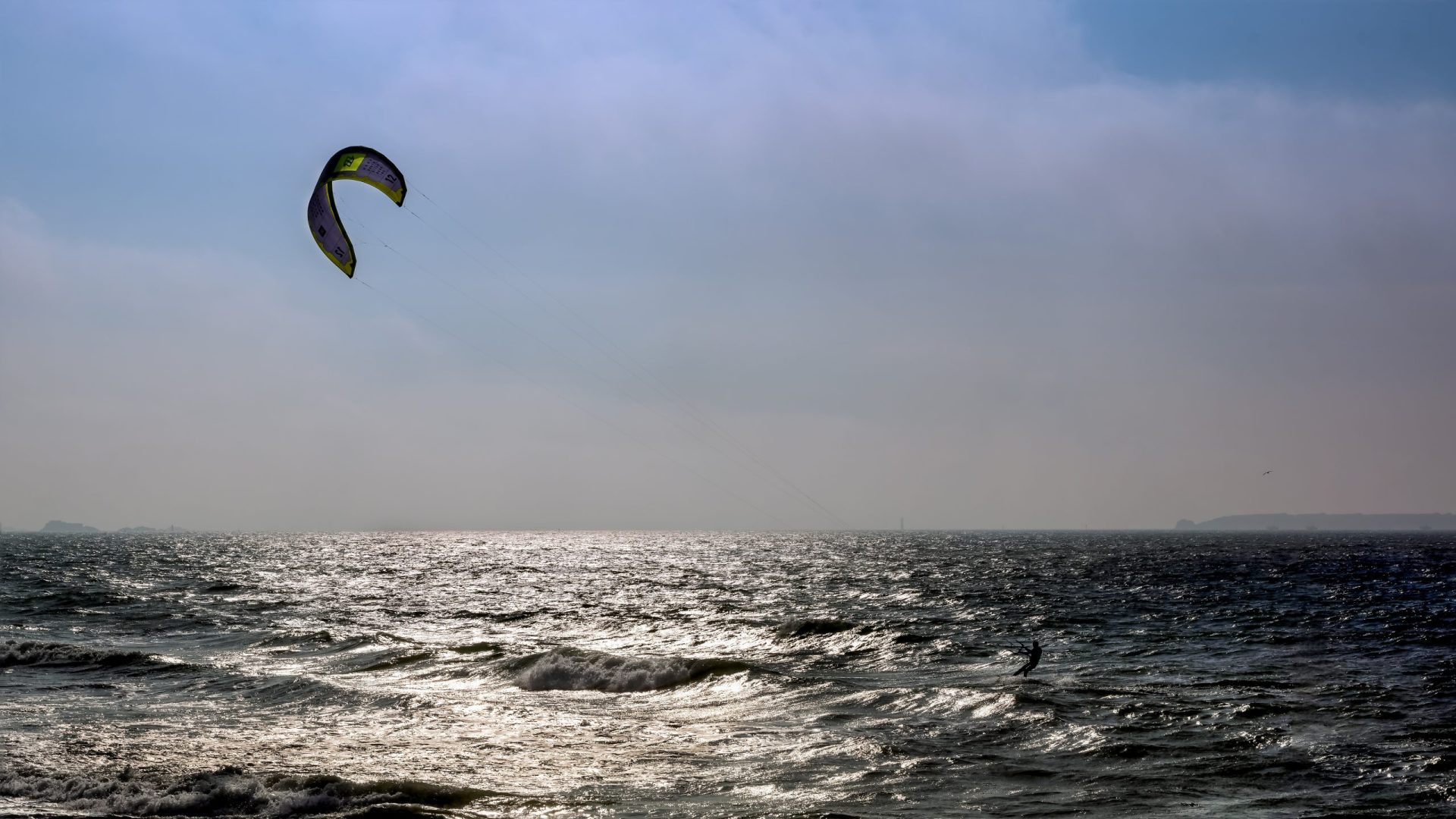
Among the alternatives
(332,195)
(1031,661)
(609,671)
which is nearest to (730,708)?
Answer: (609,671)

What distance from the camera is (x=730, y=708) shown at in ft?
63.5

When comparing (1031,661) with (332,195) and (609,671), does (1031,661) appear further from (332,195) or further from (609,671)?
(332,195)

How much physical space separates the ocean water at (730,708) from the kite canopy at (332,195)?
29.9 feet

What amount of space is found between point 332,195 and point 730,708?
13.7 meters

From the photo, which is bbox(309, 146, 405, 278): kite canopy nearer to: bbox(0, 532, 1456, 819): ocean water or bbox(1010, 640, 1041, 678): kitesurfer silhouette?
bbox(0, 532, 1456, 819): ocean water

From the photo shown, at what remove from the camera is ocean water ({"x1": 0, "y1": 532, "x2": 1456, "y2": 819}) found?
510 inches

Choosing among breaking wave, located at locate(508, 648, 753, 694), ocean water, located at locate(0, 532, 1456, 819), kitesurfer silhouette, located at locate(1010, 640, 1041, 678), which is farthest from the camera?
breaking wave, located at locate(508, 648, 753, 694)

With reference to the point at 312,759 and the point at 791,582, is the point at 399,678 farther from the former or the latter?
the point at 791,582

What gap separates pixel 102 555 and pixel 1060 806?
10603cm

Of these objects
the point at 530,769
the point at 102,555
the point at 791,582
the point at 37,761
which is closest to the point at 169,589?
the point at 791,582

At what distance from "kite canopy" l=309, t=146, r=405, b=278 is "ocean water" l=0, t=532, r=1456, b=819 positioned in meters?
9.10

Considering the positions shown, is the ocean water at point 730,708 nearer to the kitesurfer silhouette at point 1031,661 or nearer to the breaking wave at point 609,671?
the breaking wave at point 609,671

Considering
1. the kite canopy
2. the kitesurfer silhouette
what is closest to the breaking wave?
the kitesurfer silhouette

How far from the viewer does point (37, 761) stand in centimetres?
1406
